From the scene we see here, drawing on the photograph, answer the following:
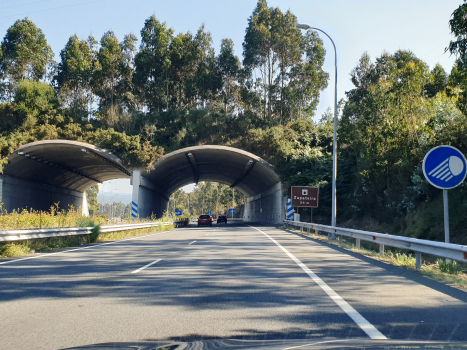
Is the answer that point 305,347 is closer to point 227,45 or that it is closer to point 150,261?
point 150,261

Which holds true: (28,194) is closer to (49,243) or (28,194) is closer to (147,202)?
(147,202)

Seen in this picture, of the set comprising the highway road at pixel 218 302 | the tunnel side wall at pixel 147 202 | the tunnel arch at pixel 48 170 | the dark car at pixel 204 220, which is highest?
the tunnel arch at pixel 48 170

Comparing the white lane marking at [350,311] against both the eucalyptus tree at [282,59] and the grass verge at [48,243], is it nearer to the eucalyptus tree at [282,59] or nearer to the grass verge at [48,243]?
the grass verge at [48,243]

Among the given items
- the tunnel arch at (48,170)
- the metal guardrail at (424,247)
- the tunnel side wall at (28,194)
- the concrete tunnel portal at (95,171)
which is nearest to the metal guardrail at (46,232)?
the metal guardrail at (424,247)

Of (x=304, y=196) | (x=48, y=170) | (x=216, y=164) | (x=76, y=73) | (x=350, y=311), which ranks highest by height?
(x=76, y=73)

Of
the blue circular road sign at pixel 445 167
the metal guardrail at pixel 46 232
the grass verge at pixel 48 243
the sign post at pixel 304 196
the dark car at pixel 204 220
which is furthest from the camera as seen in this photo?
the dark car at pixel 204 220

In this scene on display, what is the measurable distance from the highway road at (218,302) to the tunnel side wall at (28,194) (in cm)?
2625

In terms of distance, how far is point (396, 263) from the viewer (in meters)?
10.5

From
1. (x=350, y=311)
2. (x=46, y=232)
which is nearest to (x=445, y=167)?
(x=350, y=311)

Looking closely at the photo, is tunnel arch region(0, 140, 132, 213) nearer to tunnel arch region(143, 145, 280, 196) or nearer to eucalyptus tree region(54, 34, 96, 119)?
tunnel arch region(143, 145, 280, 196)

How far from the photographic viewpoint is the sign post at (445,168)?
864 centimetres

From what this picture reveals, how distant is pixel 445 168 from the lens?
8781 mm

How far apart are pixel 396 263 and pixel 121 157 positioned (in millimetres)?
29304

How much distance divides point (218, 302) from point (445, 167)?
223 inches
